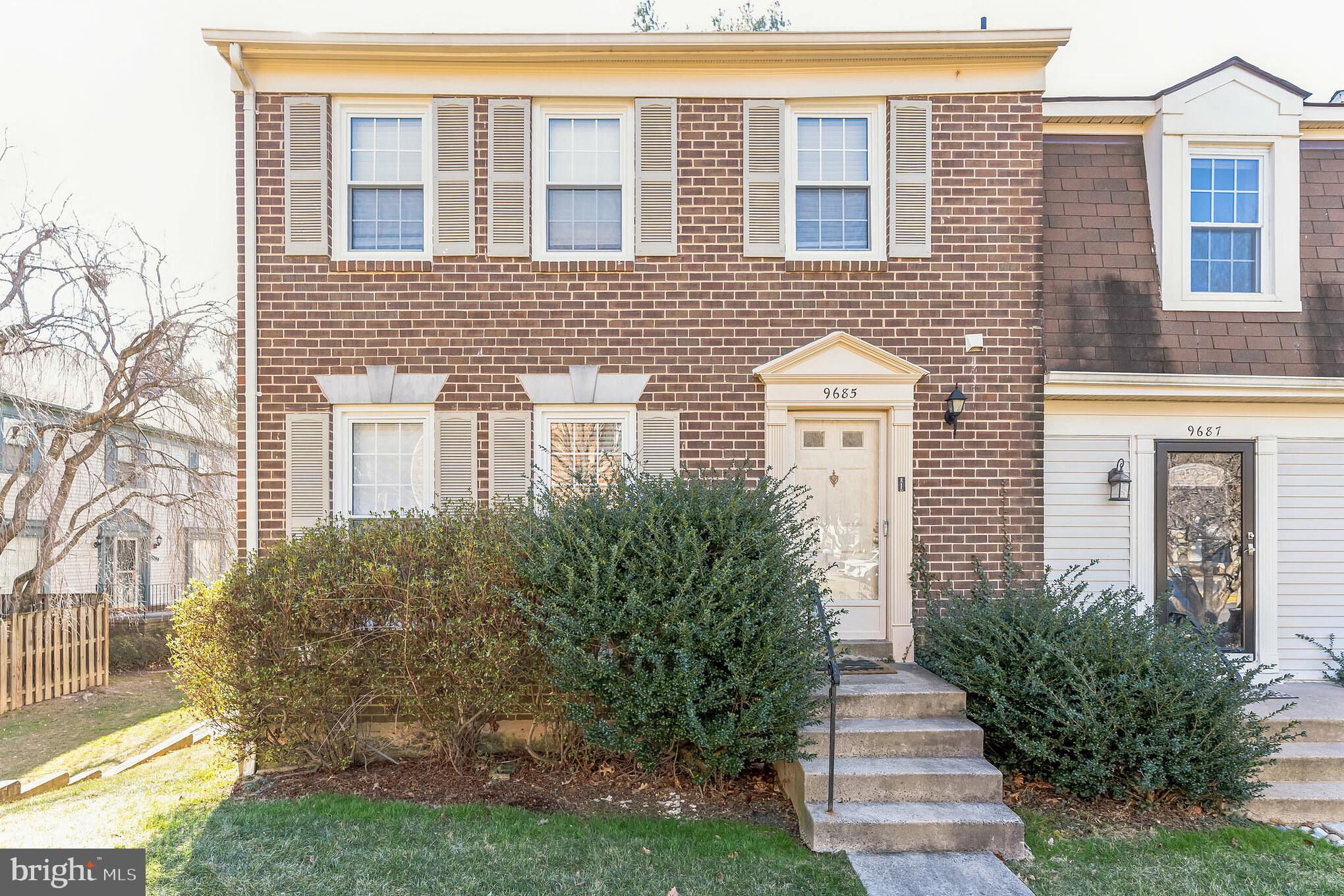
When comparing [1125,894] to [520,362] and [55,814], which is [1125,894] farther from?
[55,814]

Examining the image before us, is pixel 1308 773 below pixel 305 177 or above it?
below

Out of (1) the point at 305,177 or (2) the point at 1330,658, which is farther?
(2) the point at 1330,658

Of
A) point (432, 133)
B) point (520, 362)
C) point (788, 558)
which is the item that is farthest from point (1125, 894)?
point (432, 133)

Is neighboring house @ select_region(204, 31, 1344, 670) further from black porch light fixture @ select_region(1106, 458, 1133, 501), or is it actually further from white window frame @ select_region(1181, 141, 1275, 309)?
white window frame @ select_region(1181, 141, 1275, 309)

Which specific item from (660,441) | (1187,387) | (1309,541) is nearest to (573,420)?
(660,441)

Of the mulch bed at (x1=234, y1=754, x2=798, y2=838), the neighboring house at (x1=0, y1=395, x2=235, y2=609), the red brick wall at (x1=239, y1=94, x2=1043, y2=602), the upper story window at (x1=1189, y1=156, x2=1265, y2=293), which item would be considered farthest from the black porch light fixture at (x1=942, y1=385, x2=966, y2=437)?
the neighboring house at (x1=0, y1=395, x2=235, y2=609)

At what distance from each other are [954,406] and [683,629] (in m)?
3.49

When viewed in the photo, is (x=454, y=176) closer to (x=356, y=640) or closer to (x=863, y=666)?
(x=356, y=640)

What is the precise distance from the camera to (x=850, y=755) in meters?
4.83

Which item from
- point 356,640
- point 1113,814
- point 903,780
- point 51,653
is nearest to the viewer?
point 903,780

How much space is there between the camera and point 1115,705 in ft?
15.3

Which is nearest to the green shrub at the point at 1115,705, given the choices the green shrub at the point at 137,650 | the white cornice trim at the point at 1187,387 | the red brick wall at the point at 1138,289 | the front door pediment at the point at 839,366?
the white cornice trim at the point at 1187,387

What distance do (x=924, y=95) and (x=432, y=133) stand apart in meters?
4.62

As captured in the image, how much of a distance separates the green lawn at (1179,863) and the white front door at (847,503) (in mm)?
2202
